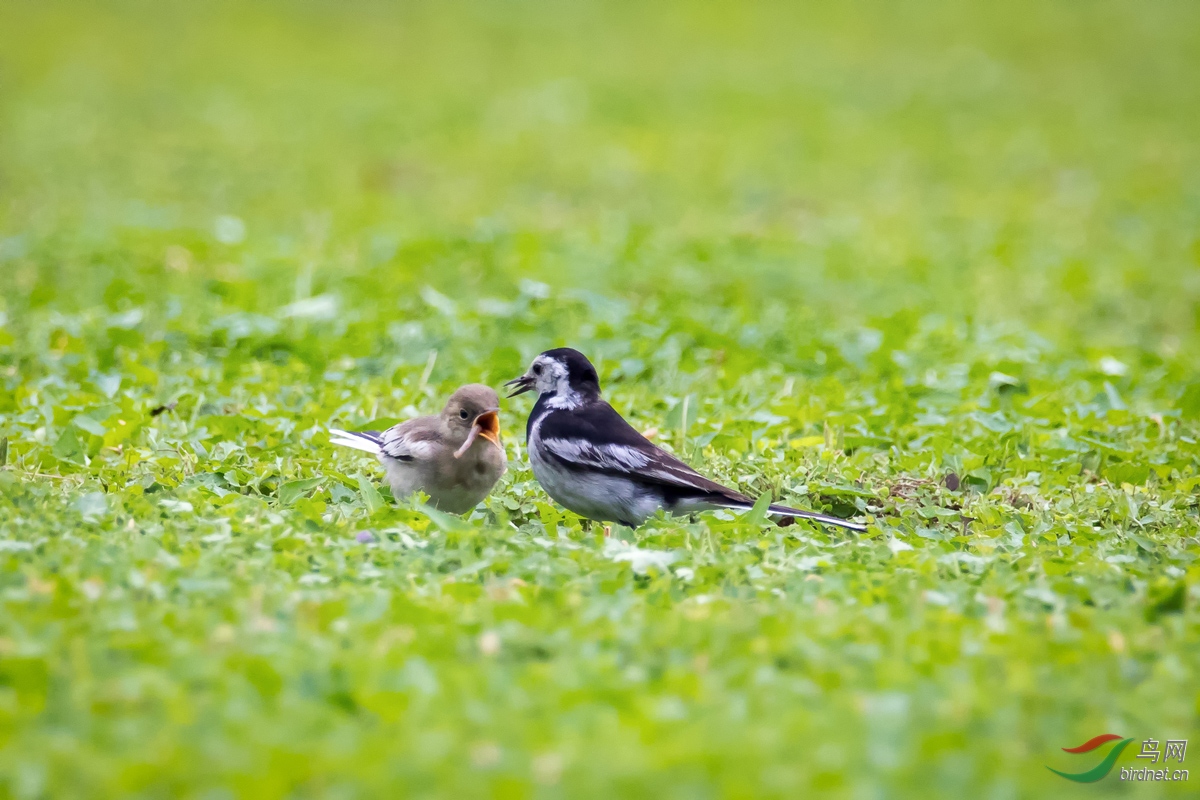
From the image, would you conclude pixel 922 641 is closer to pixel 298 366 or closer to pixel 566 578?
pixel 566 578

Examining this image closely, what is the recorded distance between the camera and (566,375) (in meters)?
6.66

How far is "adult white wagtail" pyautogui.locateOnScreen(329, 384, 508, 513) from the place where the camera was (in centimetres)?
611

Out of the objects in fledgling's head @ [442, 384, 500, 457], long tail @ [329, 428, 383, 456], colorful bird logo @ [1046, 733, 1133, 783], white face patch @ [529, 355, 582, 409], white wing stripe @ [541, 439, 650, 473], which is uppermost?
white face patch @ [529, 355, 582, 409]

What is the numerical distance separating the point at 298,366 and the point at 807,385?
11.0 feet

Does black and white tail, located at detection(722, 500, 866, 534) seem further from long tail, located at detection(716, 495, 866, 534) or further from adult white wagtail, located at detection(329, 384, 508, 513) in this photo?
adult white wagtail, located at detection(329, 384, 508, 513)

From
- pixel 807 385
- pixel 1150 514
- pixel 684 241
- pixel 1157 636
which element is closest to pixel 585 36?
pixel 684 241

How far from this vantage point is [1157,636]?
4602 mm

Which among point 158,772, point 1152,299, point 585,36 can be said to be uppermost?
point 585,36

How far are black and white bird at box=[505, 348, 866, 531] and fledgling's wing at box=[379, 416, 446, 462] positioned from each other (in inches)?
17.5

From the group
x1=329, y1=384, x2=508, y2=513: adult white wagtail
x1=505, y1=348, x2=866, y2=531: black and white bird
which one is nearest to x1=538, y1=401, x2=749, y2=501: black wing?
x1=505, y1=348, x2=866, y2=531: black and white bird

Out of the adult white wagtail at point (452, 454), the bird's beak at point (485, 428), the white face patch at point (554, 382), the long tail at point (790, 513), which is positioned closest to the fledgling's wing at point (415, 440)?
the adult white wagtail at point (452, 454)

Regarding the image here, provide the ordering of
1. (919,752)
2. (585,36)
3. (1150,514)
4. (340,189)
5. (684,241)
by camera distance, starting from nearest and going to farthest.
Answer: (919,752)
(1150,514)
(684,241)
(340,189)
(585,36)

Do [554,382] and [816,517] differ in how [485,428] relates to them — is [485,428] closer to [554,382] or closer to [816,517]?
[554,382]

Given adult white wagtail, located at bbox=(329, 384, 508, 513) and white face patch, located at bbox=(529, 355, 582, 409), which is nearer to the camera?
adult white wagtail, located at bbox=(329, 384, 508, 513)
